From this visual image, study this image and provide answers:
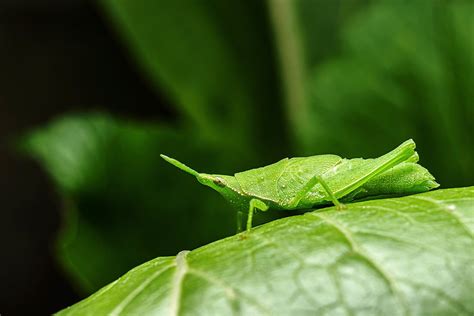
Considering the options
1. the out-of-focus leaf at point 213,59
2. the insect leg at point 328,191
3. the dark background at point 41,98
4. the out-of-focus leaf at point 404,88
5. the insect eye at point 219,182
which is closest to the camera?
the insect leg at point 328,191

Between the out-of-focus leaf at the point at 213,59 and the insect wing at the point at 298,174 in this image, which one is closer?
the insect wing at the point at 298,174

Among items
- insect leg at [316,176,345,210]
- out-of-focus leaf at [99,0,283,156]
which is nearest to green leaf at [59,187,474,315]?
insect leg at [316,176,345,210]

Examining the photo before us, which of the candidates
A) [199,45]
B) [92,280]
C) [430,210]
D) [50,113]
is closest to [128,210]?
[92,280]

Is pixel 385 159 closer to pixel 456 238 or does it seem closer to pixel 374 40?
pixel 456 238

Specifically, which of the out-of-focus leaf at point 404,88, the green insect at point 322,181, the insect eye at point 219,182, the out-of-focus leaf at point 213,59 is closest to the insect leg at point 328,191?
the green insect at point 322,181

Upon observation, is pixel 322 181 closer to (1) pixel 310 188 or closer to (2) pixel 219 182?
(1) pixel 310 188

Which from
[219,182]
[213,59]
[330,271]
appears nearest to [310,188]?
[219,182]

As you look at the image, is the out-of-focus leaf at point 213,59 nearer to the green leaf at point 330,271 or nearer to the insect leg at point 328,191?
the insect leg at point 328,191
